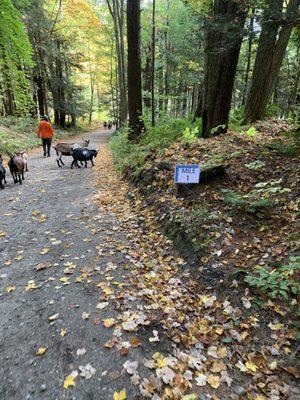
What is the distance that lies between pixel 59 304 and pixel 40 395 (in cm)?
132

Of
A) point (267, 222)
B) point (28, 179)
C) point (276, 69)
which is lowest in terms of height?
point (28, 179)

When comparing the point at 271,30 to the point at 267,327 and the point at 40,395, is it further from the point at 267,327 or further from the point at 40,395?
the point at 40,395

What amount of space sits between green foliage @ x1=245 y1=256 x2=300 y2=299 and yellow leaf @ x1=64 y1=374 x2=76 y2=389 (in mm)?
2411

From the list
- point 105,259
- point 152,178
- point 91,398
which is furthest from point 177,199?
point 91,398

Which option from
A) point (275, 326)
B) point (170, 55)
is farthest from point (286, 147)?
point (170, 55)

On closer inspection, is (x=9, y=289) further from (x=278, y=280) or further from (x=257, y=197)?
(x=257, y=197)

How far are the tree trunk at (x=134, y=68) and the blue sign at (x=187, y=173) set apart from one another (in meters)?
7.65

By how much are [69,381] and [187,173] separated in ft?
13.5

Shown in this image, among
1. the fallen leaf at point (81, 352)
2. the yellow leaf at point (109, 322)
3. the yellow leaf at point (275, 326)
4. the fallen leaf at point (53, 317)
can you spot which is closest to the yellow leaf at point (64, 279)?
the fallen leaf at point (53, 317)

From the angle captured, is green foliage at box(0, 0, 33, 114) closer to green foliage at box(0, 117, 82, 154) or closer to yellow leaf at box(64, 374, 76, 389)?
green foliage at box(0, 117, 82, 154)

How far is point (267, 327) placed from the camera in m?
3.47

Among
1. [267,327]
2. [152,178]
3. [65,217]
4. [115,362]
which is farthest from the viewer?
[152,178]

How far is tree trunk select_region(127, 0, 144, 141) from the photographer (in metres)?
12.0

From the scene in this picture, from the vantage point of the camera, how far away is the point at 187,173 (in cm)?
591
